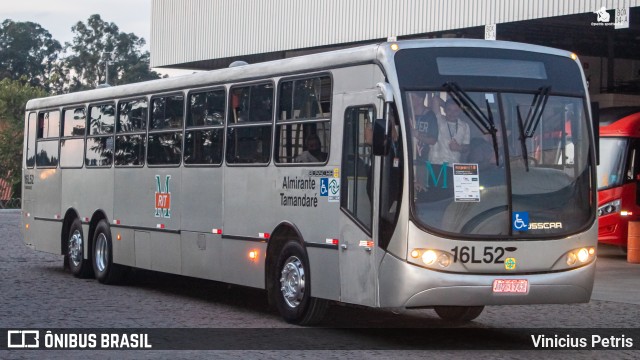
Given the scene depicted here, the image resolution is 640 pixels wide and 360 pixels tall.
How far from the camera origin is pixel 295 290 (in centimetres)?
1360

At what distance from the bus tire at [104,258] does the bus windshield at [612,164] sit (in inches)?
421

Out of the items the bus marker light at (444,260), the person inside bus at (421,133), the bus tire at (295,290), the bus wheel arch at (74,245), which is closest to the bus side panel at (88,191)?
the bus wheel arch at (74,245)

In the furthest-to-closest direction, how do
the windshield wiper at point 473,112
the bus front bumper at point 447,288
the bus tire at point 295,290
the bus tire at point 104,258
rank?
the bus tire at point 104,258
the bus tire at point 295,290
the windshield wiper at point 473,112
the bus front bumper at point 447,288

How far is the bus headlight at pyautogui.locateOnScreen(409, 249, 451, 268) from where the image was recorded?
11570mm

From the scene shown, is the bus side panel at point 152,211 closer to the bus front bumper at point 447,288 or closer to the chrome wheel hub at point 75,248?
the chrome wheel hub at point 75,248

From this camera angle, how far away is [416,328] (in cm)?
1363

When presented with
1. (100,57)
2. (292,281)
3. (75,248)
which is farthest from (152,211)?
(100,57)

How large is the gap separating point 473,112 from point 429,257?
A: 1.48 m

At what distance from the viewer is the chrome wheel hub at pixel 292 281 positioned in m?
13.5

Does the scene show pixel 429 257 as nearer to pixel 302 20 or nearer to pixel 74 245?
pixel 74 245

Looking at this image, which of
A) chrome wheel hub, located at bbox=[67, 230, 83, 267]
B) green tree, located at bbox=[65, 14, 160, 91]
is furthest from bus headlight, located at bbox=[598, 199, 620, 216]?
green tree, located at bbox=[65, 14, 160, 91]

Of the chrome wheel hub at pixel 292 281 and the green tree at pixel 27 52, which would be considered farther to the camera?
the green tree at pixel 27 52

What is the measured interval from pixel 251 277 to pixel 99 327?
2.15m

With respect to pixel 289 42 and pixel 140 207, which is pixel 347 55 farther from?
pixel 289 42
